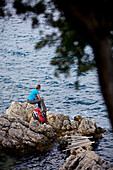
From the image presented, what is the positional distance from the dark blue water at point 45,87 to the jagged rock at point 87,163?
209 cm

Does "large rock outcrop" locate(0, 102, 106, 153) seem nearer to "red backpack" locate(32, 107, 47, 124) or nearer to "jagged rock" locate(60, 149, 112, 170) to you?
"red backpack" locate(32, 107, 47, 124)

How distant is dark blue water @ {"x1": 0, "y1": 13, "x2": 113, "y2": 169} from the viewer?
16.8m

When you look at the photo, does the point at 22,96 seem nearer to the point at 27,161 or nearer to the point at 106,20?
the point at 27,161

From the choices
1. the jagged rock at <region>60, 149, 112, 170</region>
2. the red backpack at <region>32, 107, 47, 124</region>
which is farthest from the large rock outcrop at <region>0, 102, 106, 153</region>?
the jagged rock at <region>60, 149, 112, 170</region>

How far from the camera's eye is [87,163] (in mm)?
10875

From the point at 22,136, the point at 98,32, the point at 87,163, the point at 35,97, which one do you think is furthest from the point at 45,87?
the point at 98,32

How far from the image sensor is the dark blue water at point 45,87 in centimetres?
1677

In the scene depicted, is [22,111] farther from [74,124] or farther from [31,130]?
[74,124]

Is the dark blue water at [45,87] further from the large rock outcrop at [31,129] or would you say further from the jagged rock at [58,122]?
the jagged rock at [58,122]

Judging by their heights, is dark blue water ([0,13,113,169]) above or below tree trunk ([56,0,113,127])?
above

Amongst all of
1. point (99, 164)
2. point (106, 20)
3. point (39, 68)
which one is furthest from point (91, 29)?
point (39, 68)

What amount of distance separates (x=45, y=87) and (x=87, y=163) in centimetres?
2119

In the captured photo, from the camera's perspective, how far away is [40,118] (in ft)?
60.0

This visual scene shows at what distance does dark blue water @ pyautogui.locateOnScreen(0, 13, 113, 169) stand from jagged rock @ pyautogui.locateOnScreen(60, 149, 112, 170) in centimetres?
209
